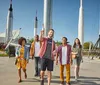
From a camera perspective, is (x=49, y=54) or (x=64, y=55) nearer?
(x=49, y=54)

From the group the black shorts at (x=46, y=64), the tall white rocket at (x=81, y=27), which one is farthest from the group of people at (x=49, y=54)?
the tall white rocket at (x=81, y=27)

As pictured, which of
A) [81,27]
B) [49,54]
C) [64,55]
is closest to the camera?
[49,54]

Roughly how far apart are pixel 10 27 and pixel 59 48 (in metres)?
66.7

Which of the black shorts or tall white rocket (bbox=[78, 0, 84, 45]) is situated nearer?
the black shorts

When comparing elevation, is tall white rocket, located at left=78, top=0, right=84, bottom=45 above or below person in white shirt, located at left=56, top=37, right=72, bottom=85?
above

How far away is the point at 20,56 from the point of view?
36.0ft

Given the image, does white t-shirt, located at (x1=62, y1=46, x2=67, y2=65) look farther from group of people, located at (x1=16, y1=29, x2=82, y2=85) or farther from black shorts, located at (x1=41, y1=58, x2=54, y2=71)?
black shorts, located at (x1=41, y1=58, x2=54, y2=71)

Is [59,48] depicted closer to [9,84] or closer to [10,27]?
[9,84]

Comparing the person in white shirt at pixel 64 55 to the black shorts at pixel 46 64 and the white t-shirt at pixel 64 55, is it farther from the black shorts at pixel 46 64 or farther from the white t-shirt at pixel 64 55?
the black shorts at pixel 46 64

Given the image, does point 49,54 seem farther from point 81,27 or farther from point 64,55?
point 81,27

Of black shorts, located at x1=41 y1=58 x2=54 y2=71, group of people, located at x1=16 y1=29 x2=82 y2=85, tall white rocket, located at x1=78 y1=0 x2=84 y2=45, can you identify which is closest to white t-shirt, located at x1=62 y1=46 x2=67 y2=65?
group of people, located at x1=16 y1=29 x2=82 y2=85

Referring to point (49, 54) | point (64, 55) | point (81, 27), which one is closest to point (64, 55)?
point (64, 55)

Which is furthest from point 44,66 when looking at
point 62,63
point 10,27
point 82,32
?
point 10,27

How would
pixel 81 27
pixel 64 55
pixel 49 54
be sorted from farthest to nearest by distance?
pixel 81 27 → pixel 64 55 → pixel 49 54
